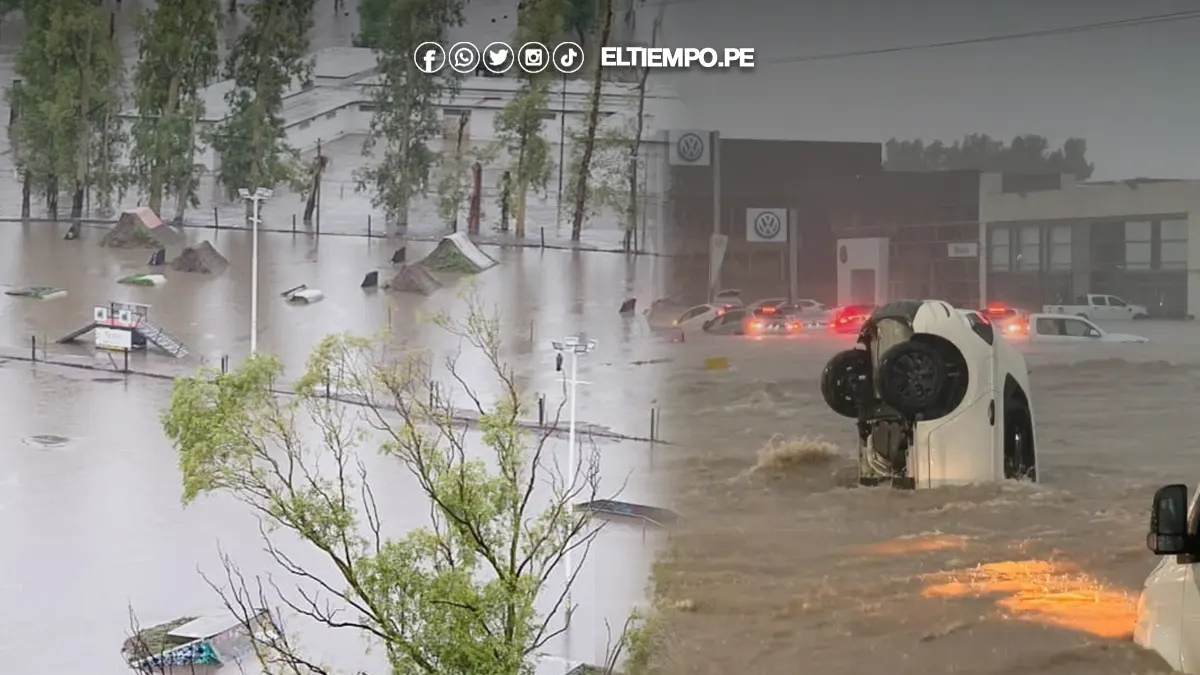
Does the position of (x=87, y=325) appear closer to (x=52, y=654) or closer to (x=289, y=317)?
(x=289, y=317)

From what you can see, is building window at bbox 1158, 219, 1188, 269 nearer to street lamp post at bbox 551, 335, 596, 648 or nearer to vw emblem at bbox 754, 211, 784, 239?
vw emblem at bbox 754, 211, 784, 239

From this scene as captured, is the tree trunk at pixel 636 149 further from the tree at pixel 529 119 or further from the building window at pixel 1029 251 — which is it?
the building window at pixel 1029 251

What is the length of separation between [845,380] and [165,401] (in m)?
1.61

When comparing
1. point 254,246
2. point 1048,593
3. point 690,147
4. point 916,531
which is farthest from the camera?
point 254,246

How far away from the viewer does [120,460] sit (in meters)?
3.60

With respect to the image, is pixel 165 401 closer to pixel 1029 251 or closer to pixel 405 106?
pixel 405 106

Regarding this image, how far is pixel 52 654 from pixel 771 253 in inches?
70.6

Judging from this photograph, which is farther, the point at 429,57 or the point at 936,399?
the point at 429,57

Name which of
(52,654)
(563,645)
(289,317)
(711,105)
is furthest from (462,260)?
(52,654)

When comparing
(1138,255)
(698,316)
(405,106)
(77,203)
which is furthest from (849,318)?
(77,203)

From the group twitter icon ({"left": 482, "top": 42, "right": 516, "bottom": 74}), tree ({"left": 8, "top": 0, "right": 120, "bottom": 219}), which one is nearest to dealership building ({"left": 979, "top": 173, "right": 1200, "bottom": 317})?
twitter icon ({"left": 482, "top": 42, "right": 516, "bottom": 74})

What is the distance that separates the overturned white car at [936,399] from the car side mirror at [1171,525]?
663mm

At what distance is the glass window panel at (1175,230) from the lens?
10.4 feet

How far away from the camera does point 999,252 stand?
3.24 metres
